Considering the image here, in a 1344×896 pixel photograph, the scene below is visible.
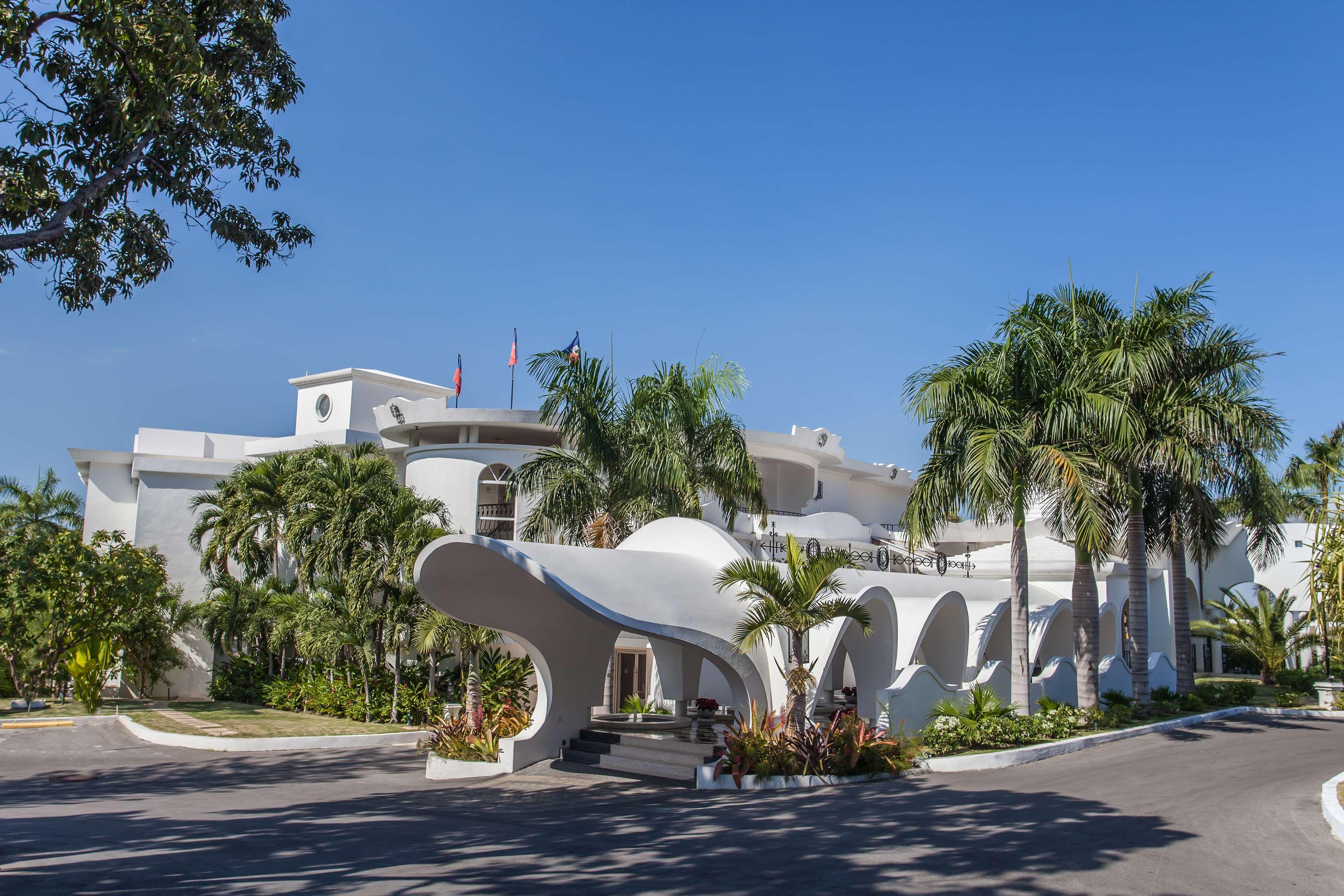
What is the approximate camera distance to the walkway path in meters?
9.24

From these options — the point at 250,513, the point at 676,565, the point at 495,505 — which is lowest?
the point at 676,565

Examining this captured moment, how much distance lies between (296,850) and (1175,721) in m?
19.1

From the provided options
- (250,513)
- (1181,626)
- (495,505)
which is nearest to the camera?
(1181,626)

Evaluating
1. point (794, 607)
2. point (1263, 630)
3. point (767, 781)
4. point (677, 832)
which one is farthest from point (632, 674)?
point (1263, 630)

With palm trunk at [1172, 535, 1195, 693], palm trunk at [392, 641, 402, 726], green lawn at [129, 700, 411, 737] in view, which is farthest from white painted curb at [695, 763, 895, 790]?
palm trunk at [1172, 535, 1195, 693]

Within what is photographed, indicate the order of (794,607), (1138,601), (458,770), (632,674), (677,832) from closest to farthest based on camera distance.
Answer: (677,832)
(794,607)
(458,770)
(1138,601)
(632,674)

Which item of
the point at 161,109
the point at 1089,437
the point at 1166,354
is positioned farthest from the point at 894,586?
the point at 161,109

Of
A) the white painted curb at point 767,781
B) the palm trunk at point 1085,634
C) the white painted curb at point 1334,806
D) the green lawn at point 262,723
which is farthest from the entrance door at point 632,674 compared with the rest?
the white painted curb at point 1334,806

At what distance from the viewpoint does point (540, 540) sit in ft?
76.6

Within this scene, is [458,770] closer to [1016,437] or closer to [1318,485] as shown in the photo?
[1016,437]

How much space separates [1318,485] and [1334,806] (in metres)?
25.5

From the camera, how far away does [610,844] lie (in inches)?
438

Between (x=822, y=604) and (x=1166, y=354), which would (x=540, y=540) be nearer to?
(x=822, y=604)

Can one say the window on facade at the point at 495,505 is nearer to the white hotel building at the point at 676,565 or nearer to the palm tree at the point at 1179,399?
the white hotel building at the point at 676,565
